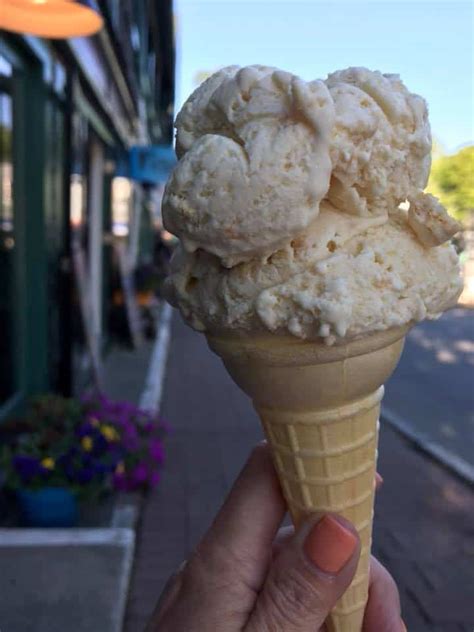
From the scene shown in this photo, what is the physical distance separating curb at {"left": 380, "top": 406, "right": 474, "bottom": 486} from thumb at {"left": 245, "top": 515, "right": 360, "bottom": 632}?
410 centimetres

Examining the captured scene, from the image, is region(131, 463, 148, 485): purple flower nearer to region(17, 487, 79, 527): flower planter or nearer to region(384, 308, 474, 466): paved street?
region(17, 487, 79, 527): flower planter

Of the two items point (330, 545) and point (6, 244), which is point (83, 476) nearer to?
point (6, 244)

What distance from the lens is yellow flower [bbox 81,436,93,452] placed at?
4.05 meters

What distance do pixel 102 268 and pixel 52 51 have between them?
4.74m

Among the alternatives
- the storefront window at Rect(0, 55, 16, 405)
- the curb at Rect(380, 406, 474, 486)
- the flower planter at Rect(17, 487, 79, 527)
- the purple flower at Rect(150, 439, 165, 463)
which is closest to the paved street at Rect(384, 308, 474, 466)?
the curb at Rect(380, 406, 474, 486)

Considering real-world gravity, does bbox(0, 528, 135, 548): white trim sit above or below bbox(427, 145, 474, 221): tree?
above

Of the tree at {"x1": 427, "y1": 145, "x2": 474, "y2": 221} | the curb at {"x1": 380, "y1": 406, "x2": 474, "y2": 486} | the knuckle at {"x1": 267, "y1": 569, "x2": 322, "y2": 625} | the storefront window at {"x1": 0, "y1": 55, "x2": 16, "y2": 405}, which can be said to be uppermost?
the knuckle at {"x1": 267, "y1": 569, "x2": 322, "y2": 625}

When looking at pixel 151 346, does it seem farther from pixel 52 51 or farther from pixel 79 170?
pixel 52 51

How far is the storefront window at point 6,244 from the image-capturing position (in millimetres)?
4684

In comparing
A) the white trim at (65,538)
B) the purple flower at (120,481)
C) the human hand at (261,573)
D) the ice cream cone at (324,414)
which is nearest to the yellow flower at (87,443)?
the purple flower at (120,481)

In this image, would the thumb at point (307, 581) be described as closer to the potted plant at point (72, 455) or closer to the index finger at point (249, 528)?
the index finger at point (249, 528)

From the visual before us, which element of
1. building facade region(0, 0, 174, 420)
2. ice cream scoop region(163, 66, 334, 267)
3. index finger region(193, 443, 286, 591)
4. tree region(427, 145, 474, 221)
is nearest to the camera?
ice cream scoop region(163, 66, 334, 267)

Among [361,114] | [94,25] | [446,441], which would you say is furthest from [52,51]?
[446,441]

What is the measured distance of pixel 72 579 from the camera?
3.20m
